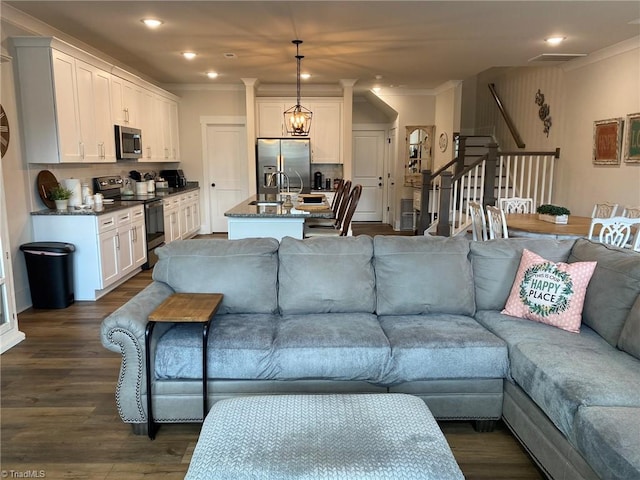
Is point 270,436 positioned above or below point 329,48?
below

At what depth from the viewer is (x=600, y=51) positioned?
5520mm

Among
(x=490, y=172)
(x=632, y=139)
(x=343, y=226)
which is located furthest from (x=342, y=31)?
(x=632, y=139)

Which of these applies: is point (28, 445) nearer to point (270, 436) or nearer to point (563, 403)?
point (270, 436)

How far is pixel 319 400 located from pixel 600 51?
19.1 feet

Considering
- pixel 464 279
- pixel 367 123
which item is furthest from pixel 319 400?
pixel 367 123

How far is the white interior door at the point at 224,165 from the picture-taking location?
8.48 metres

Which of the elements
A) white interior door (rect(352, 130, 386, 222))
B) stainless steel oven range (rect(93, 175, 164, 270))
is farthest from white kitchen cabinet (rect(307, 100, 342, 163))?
stainless steel oven range (rect(93, 175, 164, 270))

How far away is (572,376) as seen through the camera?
74.0 inches

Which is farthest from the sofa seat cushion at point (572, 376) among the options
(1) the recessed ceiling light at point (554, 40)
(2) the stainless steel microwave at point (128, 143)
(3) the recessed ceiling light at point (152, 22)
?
(2) the stainless steel microwave at point (128, 143)

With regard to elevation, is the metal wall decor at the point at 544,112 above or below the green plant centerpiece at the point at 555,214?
above

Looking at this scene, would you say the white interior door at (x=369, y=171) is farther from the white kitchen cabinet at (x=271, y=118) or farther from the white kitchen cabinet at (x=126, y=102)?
the white kitchen cabinet at (x=126, y=102)

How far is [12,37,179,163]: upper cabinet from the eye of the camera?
4.20 meters

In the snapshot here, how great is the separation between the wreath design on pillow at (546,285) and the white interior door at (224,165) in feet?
21.4

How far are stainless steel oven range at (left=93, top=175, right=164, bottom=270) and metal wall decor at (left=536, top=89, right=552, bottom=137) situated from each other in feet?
19.0
